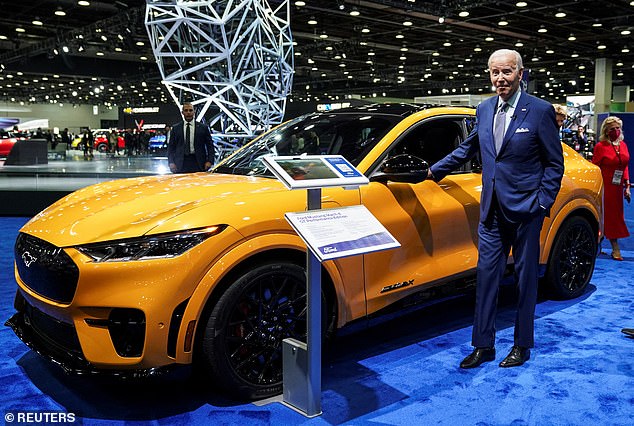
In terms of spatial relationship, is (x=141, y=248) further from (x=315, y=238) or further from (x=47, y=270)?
(x=315, y=238)

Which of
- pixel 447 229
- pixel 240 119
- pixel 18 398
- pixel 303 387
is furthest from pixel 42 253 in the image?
pixel 240 119

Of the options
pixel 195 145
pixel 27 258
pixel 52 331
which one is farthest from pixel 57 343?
pixel 195 145

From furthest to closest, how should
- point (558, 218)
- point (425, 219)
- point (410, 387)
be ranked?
point (558, 218) → point (425, 219) → point (410, 387)

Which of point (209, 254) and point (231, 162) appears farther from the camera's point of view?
point (231, 162)

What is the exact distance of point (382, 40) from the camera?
23.8 metres

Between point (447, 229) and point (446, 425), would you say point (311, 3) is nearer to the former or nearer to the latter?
point (447, 229)

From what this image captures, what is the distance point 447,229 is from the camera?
3.90 metres

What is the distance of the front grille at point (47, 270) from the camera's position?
278 cm

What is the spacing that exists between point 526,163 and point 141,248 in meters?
2.14

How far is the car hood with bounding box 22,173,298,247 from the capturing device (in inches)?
112

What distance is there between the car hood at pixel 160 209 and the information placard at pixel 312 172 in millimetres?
373

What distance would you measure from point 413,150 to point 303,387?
5.76 feet

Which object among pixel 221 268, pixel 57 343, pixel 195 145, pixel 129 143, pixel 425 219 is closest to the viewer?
pixel 221 268

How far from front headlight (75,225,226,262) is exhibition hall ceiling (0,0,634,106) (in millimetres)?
13928
